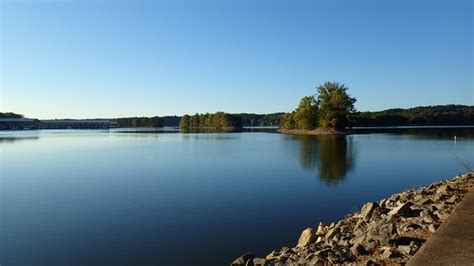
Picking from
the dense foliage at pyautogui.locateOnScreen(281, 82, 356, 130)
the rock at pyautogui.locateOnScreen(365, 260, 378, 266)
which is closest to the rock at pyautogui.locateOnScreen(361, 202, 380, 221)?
the rock at pyautogui.locateOnScreen(365, 260, 378, 266)

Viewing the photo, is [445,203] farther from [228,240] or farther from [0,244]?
[0,244]

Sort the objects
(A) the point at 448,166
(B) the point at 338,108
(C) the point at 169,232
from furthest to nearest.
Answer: (B) the point at 338,108
(A) the point at 448,166
(C) the point at 169,232

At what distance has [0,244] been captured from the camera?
44.3ft

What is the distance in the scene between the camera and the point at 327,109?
342 feet

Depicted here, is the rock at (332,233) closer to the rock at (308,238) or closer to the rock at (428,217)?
the rock at (308,238)

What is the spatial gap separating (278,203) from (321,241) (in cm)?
767

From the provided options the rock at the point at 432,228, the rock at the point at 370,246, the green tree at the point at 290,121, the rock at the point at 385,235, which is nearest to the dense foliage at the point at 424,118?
the green tree at the point at 290,121

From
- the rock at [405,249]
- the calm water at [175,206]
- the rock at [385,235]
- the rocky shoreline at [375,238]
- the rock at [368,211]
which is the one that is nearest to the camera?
the rock at [405,249]

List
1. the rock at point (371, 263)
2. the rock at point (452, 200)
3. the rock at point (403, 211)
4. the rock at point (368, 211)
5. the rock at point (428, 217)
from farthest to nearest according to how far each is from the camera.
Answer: the rock at point (368, 211) < the rock at point (452, 200) < the rock at point (403, 211) < the rock at point (428, 217) < the rock at point (371, 263)

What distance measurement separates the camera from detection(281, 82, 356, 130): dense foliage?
340 ft

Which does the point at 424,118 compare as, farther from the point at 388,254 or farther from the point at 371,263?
the point at 371,263

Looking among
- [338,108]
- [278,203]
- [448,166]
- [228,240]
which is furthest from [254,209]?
[338,108]

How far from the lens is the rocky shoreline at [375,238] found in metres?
7.98

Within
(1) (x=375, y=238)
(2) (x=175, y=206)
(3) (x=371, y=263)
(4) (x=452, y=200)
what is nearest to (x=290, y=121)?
(2) (x=175, y=206)
